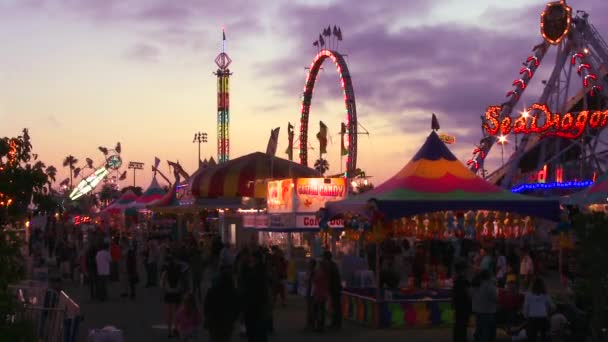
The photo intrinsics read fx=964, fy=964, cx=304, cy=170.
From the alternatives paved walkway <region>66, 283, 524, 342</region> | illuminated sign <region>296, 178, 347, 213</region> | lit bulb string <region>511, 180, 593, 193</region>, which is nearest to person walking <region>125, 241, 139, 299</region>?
paved walkway <region>66, 283, 524, 342</region>

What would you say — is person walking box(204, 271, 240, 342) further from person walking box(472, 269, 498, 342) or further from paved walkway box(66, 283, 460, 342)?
paved walkway box(66, 283, 460, 342)

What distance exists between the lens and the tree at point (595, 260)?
1048cm

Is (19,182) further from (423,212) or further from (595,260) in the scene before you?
(423,212)

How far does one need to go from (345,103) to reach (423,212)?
1242 inches

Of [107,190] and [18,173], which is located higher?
[107,190]

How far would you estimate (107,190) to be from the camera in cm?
13962

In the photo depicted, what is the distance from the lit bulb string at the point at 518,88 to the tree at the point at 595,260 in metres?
50.0

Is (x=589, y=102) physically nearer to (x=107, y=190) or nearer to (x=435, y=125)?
(x=435, y=125)

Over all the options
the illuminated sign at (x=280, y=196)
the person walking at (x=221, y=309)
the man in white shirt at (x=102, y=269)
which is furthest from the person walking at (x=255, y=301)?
the illuminated sign at (x=280, y=196)

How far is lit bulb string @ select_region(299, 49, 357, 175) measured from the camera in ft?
156

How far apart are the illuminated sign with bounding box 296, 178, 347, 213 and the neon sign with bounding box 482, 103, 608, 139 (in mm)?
26888

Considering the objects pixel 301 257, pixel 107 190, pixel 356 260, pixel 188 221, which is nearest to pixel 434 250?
pixel 301 257

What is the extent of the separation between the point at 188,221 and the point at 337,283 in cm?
3362

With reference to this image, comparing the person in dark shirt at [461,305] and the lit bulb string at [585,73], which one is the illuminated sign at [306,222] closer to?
the person in dark shirt at [461,305]
